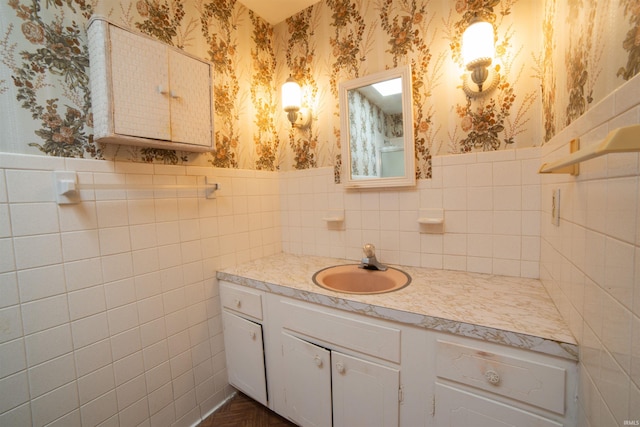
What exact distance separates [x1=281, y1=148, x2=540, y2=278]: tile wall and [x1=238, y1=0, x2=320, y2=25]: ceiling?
1.09 m

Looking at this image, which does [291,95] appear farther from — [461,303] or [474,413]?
[474,413]

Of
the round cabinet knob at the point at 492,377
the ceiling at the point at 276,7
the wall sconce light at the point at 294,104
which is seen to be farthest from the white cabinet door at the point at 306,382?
the ceiling at the point at 276,7

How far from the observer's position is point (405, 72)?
1.44m

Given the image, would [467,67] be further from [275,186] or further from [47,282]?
[47,282]

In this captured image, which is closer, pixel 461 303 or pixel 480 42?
pixel 461 303

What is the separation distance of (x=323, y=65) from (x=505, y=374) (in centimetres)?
183

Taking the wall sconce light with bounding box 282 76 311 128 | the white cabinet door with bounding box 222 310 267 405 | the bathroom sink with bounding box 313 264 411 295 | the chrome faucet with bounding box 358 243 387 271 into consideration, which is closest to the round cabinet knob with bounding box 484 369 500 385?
the bathroom sink with bounding box 313 264 411 295

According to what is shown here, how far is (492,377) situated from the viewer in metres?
0.82

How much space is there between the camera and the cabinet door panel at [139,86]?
3.48ft

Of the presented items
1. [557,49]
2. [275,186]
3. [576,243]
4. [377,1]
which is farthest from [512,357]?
[377,1]

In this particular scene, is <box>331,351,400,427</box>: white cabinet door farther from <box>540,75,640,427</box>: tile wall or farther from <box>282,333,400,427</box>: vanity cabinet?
<box>540,75,640,427</box>: tile wall

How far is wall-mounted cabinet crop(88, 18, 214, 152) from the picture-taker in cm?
104

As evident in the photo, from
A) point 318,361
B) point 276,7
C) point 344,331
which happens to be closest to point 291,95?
point 276,7

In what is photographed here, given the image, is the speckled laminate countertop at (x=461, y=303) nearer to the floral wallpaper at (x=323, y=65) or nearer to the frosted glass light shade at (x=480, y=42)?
the floral wallpaper at (x=323, y=65)
